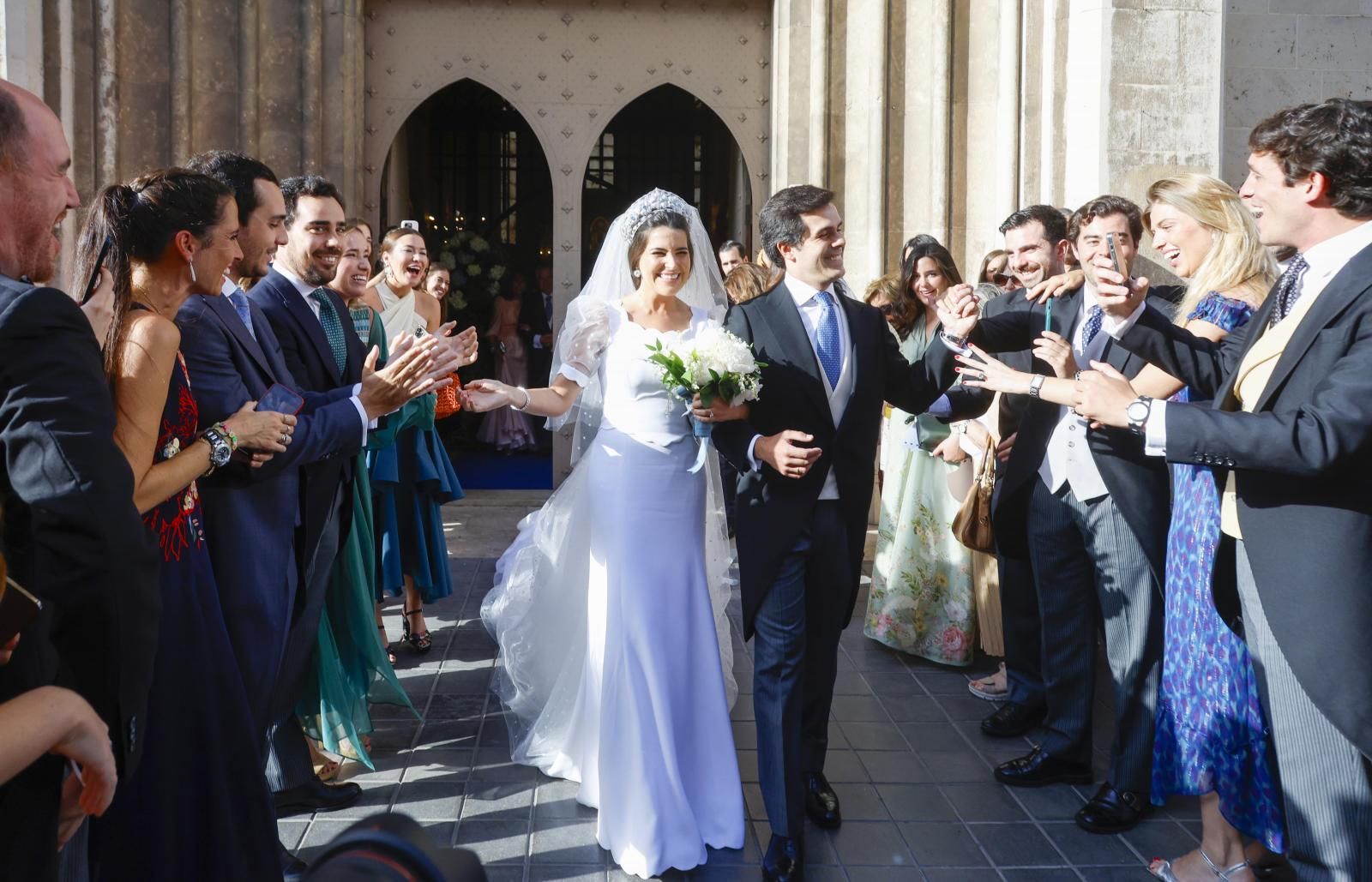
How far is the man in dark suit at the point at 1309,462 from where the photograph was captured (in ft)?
8.38

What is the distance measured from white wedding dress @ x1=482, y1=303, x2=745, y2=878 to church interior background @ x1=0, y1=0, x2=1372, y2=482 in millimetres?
3183

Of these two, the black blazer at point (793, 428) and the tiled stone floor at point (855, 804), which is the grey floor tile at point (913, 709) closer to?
the tiled stone floor at point (855, 804)

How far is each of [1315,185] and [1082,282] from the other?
5.51 ft

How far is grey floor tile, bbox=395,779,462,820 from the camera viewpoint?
4113 millimetres

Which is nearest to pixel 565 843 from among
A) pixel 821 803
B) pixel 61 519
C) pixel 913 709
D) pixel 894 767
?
pixel 821 803

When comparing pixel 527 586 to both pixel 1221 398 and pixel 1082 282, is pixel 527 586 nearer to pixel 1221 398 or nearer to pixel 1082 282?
pixel 1082 282

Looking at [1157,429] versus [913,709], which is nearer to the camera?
[1157,429]

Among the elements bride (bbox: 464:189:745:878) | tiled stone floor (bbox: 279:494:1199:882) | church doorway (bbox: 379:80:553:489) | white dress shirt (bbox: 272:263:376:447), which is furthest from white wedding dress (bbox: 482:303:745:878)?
church doorway (bbox: 379:80:553:489)

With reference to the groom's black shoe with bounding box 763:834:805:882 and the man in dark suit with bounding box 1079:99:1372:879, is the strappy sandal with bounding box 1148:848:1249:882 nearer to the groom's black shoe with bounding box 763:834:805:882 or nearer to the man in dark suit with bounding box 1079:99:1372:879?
the man in dark suit with bounding box 1079:99:1372:879

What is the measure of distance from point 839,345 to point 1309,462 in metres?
1.67

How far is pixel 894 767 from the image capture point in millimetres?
4598

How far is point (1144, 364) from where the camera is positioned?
3.91m

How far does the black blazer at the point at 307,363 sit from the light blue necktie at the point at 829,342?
1.58m

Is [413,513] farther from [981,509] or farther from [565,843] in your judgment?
[981,509]
